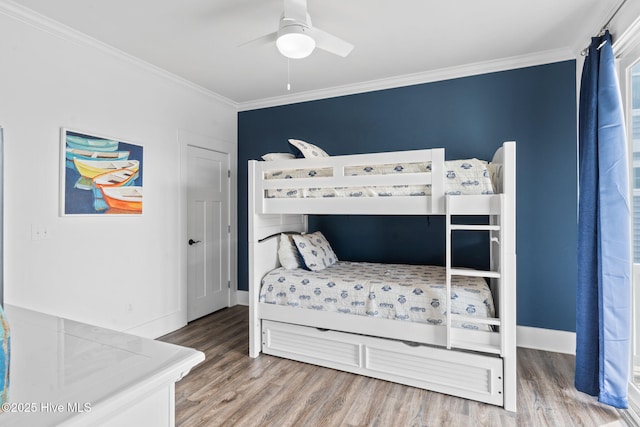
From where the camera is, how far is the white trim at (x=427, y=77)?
2977mm

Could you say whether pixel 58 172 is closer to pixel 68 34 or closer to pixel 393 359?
pixel 68 34

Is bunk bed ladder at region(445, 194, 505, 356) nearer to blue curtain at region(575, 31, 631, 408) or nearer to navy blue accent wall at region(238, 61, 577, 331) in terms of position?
blue curtain at region(575, 31, 631, 408)

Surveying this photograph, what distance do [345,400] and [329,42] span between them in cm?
229

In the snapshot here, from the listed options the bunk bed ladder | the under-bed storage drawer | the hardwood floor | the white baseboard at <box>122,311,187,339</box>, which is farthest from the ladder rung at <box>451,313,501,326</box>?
the white baseboard at <box>122,311,187,339</box>

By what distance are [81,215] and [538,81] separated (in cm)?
401

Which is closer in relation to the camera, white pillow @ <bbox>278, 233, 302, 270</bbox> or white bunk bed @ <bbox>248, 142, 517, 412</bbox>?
white bunk bed @ <bbox>248, 142, 517, 412</bbox>

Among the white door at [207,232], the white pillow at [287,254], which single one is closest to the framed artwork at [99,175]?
the white door at [207,232]

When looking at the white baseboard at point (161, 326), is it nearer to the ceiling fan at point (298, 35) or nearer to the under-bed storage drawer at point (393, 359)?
the under-bed storage drawer at point (393, 359)

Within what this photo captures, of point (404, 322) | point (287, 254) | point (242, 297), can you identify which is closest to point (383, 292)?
point (404, 322)

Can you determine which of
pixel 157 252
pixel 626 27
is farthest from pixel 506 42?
pixel 157 252

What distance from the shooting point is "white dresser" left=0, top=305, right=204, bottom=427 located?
0.66m

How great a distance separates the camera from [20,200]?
7.57ft

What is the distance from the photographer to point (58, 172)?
99.7 inches

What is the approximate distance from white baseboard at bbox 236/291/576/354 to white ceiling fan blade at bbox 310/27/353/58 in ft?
9.30
